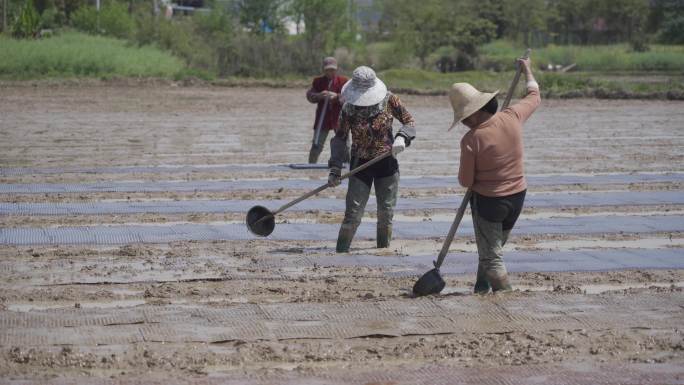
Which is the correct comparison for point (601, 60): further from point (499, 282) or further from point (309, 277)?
point (499, 282)

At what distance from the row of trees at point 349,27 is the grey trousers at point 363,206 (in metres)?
26.6

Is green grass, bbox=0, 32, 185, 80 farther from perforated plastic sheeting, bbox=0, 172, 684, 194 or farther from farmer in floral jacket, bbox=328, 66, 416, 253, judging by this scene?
farmer in floral jacket, bbox=328, 66, 416, 253

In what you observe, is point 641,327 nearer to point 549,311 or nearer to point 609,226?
point 549,311

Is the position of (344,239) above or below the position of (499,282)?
below

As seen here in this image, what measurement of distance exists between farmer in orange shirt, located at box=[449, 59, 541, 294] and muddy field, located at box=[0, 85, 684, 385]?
1.26ft

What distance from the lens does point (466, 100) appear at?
6.71m

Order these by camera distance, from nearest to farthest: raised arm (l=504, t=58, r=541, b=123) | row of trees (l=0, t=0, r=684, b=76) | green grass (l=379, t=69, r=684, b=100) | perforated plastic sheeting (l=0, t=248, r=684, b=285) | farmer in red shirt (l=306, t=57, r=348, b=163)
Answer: raised arm (l=504, t=58, r=541, b=123)
perforated plastic sheeting (l=0, t=248, r=684, b=285)
farmer in red shirt (l=306, t=57, r=348, b=163)
green grass (l=379, t=69, r=684, b=100)
row of trees (l=0, t=0, r=684, b=76)

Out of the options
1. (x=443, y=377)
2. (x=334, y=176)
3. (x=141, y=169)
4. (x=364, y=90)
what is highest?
(x=364, y=90)

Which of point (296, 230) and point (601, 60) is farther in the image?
point (601, 60)

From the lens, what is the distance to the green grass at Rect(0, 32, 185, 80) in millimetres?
30316

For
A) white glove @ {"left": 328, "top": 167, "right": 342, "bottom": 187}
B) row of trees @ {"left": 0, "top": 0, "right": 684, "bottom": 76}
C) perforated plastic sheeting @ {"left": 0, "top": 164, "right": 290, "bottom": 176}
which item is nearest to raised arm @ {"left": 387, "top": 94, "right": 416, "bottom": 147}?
white glove @ {"left": 328, "top": 167, "right": 342, "bottom": 187}

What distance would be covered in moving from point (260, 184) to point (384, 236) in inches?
151

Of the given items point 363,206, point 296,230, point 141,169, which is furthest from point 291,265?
point 141,169

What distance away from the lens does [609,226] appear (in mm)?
9609
